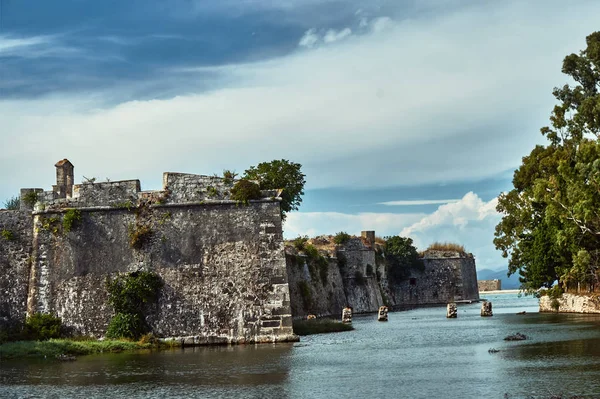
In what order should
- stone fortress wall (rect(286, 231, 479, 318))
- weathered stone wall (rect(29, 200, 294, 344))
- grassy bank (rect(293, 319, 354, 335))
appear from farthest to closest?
stone fortress wall (rect(286, 231, 479, 318))
grassy bank (rect(293, 319, 354, 335))
weathered stone wall (rect(29, 200, 294, 344))

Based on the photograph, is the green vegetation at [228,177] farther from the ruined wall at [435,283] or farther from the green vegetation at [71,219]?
the ruined wall at [435,283]

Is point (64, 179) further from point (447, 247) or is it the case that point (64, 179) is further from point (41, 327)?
point (447, 247)

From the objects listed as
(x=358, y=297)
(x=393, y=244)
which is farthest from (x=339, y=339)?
(x=393, y=244)

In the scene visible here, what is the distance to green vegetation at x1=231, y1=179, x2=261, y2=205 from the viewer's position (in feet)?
110

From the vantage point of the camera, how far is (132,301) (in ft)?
110

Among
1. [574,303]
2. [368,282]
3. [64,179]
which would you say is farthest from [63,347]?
[368,282]

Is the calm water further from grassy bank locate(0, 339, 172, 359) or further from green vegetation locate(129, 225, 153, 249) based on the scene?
green vegetation locate(129, 225, 153, 249)

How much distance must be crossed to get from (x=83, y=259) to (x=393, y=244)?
5873 cm

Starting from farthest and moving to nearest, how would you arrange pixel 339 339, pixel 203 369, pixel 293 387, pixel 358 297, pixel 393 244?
pixel 393 244 → pixel 358 297 → pixel 339 339 → pixel 203 369 → pixel 293 387

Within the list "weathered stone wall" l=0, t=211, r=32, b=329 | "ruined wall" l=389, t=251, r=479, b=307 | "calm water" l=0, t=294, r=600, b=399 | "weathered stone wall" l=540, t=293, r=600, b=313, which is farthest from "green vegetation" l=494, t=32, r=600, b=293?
"ruined wall" l=389, t=251, r=479, b=307

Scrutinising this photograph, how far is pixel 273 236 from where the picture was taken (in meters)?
33.2

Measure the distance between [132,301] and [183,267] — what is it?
2.59 meters

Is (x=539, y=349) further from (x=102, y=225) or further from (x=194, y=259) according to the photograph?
(x=102, y=225)

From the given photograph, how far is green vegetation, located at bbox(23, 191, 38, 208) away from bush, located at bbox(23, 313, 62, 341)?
204 inches
